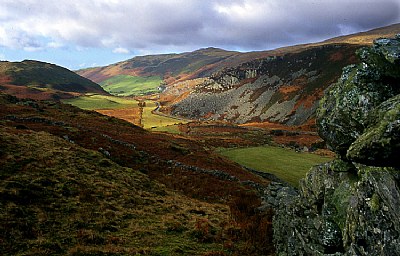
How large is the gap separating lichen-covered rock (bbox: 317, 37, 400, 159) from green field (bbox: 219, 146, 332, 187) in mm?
29693

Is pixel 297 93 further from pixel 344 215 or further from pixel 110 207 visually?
pixel 344 215

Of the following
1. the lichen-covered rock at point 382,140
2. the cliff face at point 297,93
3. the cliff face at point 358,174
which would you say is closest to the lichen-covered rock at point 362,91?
the cliff face at point 358,174

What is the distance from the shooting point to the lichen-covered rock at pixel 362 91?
11711 millimetres

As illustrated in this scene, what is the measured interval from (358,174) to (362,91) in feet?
11.0

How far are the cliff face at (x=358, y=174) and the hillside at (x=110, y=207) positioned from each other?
18.9 feet

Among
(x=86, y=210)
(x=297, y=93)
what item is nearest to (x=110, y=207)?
(x=86, y=210)

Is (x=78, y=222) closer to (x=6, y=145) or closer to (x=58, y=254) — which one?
(x=58, y=254)

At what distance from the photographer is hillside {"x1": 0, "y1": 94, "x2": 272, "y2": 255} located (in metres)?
17.2

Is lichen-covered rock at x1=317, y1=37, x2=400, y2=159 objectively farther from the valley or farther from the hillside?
the hillside

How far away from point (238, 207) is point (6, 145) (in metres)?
22.9

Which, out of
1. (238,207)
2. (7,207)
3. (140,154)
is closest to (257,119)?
(140,154)

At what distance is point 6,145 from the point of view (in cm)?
2909

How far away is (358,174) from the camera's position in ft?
37.5

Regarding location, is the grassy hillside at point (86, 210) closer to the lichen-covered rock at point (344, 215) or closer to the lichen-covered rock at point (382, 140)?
the lichen-covered rock at point (344, 215)
